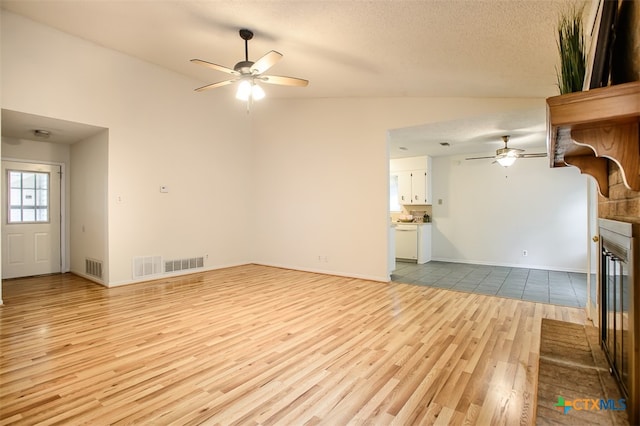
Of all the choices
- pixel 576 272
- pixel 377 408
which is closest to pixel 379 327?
pixel 377 408

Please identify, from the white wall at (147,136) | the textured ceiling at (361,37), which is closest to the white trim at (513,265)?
the textured ceiling at (361,37)

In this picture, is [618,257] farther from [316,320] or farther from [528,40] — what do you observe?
[316,320]

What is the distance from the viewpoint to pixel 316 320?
11.4 ft

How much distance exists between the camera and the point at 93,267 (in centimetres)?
540

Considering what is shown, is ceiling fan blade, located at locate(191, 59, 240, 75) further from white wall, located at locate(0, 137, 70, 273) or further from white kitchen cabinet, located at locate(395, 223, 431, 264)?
white kitchen cabinet, located at locate(395, 223, 431, 264)

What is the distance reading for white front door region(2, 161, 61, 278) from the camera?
5.56m

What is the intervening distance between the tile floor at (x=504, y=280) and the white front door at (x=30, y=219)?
6574 millimetres

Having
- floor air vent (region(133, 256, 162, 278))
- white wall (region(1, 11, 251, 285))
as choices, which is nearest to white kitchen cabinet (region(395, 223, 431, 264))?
white wall (region(1, 11, 251, 285))

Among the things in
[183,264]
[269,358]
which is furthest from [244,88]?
[183,264]

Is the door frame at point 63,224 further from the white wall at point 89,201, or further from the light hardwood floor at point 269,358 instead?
the light hardwood floor at point 269,358

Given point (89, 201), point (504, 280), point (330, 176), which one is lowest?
point (504, 280)

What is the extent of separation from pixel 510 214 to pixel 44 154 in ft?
31.7

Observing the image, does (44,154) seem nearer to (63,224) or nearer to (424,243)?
(63,224)

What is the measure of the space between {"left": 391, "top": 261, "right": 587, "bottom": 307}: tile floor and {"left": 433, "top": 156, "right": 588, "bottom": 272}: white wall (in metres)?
0.43
